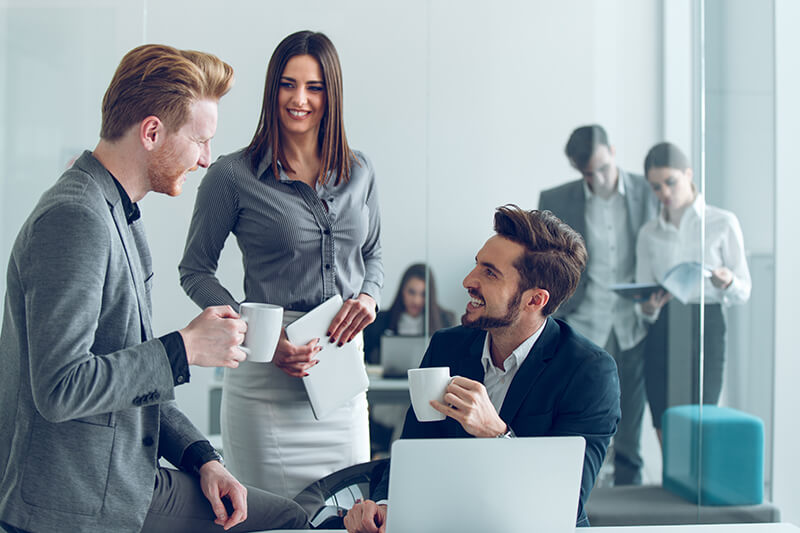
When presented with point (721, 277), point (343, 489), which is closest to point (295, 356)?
point (343, 489)

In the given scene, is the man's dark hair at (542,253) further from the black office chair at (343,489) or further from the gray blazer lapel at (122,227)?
the gray blazer lapel at (122,227)

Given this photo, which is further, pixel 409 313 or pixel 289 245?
pixel 409 313

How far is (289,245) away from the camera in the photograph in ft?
6.85

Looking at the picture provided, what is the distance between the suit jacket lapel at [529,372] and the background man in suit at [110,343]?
58cm

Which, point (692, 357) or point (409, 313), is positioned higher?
point (409, 313)

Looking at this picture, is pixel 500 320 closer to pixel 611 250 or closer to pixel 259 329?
pixel 259 329

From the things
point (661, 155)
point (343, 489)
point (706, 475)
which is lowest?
point (706, 475)

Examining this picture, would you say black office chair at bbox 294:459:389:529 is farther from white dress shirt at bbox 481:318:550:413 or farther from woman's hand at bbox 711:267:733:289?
woman's hand at bbox 711:267:733:289

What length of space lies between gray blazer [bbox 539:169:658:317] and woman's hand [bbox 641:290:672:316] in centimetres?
26

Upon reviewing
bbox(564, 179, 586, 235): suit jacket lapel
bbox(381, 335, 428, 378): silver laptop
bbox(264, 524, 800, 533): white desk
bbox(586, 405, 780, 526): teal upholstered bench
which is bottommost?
bbox(586, 405, 780, 526): teal upholstered bench

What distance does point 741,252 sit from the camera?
3277 mm

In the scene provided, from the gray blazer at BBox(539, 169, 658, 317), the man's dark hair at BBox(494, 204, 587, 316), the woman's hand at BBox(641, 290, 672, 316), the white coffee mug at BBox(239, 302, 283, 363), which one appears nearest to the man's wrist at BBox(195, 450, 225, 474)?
the white coffee mug at BBox(239, 302, 283, 363)

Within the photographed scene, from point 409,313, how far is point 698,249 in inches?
52.9

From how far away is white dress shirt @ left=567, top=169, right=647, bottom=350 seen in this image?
10.5ft
